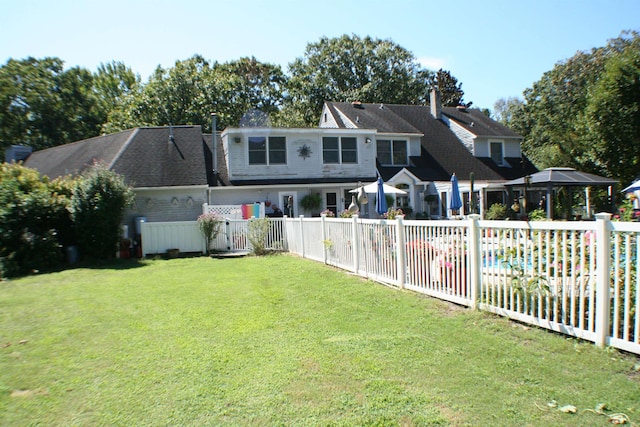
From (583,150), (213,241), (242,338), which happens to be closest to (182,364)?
(242,338)

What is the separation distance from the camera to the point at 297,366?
4305 millimetres

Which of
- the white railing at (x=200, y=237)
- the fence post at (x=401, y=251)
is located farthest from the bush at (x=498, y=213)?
the fence post at (x=401, y=251)

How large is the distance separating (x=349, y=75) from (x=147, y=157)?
2783 cm

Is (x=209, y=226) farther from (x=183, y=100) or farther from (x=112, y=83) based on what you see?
(x=112, y=83)

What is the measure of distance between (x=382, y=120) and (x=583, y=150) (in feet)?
37.6

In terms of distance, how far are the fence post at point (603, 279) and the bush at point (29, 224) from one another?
43.9 feet

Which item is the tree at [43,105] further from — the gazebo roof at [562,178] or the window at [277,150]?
the gazebo roof at [562,178]

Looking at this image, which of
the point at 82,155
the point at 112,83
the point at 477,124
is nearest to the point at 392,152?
the point at 477,124

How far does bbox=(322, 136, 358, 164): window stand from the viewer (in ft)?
68.7

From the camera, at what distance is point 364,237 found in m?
9.14

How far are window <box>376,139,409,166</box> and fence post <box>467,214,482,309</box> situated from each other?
17.4m

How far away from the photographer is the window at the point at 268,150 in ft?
65.1

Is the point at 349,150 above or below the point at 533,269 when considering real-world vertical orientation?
above

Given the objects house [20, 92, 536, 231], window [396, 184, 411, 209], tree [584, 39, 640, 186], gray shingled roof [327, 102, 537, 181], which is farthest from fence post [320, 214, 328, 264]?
tree [584, 39, 640, 186]
